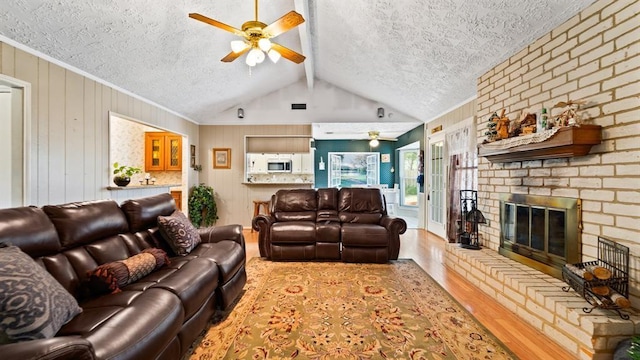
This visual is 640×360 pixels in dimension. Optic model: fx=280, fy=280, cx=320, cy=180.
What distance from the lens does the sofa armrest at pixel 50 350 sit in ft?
2.98

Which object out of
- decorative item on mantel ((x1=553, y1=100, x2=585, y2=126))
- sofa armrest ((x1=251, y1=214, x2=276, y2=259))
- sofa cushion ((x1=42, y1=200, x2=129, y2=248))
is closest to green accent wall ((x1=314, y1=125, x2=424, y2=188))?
sofa armrest ((x1=251, y1=214, x2=276, y2=259))

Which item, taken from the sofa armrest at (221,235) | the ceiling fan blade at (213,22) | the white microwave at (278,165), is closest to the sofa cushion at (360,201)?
the sofa armrest at (221,235)

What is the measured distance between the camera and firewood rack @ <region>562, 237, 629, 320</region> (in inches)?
76.2

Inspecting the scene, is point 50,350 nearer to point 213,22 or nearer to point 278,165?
point 213,22

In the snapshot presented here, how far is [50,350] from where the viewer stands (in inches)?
37.0

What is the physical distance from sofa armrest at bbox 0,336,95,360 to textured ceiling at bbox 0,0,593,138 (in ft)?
9.38

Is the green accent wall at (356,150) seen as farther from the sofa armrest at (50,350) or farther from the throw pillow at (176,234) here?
the sofa armrest at (50,350)

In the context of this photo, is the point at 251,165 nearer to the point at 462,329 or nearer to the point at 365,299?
the point at 365,299

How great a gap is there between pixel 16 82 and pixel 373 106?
18.5ft

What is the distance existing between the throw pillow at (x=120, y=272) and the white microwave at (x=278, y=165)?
14.4ft

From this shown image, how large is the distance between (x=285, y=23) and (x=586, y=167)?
2.83m

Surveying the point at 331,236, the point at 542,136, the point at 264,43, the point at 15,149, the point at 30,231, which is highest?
the point at 264,43

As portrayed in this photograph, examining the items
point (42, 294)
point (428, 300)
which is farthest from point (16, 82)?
point (428, 300)

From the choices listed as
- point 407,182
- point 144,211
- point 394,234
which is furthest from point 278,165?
point 407,182
